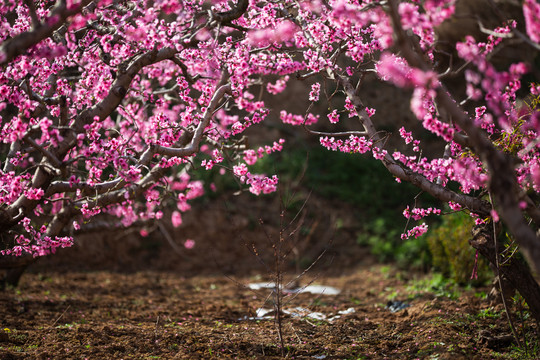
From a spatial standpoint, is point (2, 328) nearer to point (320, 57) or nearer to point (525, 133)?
point (320, 57)

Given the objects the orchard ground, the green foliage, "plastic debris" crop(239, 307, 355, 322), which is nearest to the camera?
the orchard ground

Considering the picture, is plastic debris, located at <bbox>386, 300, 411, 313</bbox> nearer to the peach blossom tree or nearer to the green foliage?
the green foliage

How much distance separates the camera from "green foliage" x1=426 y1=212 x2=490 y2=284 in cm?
678

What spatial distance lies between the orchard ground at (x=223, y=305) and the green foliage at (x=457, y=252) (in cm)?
22

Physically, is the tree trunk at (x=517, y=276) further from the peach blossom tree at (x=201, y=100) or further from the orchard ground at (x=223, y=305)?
the orchard ground at (x=223, y=305)

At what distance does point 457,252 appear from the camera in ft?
23.0

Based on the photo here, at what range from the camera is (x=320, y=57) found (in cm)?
459

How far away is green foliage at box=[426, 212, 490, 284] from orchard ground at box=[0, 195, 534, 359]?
0.22 meters

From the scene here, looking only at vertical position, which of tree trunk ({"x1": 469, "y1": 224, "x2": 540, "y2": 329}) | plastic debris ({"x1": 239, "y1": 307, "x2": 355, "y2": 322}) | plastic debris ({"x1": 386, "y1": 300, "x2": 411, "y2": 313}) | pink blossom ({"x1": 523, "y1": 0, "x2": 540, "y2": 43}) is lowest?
plastic debris ({"x1": 386, "y1": 300, "x2": 411, "y2": 313})

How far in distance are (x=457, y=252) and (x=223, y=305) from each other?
132 inches

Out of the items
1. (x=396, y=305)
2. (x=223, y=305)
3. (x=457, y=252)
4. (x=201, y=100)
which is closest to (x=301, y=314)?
(x=223, y=305)

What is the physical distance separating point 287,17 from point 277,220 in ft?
19.3

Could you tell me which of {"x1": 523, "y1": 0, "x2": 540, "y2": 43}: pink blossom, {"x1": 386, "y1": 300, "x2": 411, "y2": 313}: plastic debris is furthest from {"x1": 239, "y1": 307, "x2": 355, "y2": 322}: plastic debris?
{"x1": 523, "y1": 0, "x2": 540, "y2": 43}: pink blossom

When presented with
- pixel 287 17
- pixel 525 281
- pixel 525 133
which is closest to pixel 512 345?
pixel 525 281
